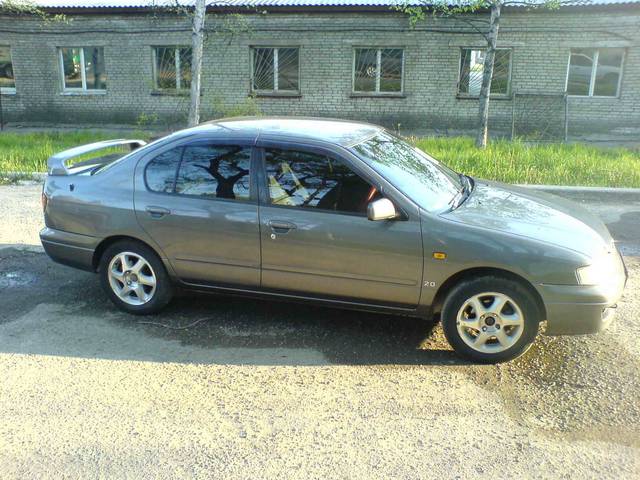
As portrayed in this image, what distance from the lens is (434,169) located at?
4.79 metres

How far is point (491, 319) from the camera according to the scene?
3.81 m

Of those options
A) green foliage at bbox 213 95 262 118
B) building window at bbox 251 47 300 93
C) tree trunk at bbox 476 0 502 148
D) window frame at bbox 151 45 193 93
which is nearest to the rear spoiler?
tree trunk at bbox 476 0 502 148

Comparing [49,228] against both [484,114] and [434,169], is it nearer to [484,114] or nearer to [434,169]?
[434,169]

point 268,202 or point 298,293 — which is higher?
point 268,202

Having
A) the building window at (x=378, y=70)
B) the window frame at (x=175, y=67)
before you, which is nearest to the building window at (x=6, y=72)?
the window frame at (x=175, y=67)

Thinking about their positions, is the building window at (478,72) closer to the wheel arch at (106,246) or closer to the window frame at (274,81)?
the window frame at (274,81)

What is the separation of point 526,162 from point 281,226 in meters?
6.87

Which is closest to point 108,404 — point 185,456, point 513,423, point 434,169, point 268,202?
point 185,456

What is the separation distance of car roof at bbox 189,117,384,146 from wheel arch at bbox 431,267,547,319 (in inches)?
49.3

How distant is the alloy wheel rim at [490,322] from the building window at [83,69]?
58.7 ft

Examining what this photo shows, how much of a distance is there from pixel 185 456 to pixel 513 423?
181 cm

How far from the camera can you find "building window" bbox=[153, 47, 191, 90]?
18.2m

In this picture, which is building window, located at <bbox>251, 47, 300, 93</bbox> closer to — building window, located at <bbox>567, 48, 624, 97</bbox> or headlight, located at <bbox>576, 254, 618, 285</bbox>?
building window, located at <bbox>567, 48, 624, 97</bbox>

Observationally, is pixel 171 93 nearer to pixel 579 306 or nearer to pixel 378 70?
pixel 378 70
